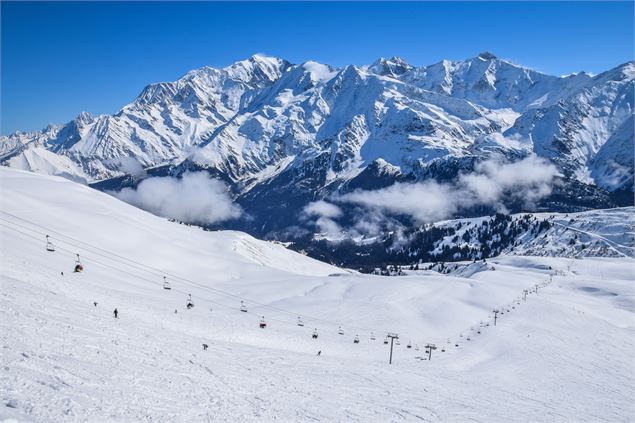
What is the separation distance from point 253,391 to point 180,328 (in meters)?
22.1

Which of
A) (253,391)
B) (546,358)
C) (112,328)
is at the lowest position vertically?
(546,358)

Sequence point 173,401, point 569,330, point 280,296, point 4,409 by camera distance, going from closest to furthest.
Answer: point 4,409, point 173,401, point 569,330, point 280,296

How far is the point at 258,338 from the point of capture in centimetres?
6012

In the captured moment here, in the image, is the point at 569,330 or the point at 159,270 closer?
the point at 569,330

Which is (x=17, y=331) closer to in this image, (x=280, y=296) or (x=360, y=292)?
(x=280, y=296)

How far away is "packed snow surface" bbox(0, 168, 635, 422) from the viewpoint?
28.9 meters

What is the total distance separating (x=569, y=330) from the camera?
303 feet

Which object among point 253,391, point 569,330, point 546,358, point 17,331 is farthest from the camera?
point 569,330

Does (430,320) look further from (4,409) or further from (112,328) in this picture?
(4,409)

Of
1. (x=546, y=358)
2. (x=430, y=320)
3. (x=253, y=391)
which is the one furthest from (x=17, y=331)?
(x=430, y=320)

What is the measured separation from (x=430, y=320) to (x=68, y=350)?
80752mm

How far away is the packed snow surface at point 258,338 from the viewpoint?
94.8ft

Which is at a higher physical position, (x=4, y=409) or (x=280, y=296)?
(x=4, y=409)

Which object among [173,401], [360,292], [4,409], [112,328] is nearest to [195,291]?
[360,292]
